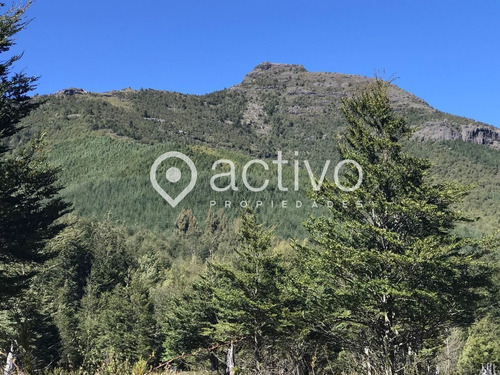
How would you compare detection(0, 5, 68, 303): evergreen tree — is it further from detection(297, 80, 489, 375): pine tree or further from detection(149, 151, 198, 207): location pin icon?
detection(149, 151, 198, 207): location pin icon

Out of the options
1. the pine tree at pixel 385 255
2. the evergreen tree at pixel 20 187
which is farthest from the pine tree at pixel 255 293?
the evergreen tree at pixel 20 187

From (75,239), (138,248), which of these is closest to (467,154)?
(138,248)

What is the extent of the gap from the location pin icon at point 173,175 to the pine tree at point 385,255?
111865mm

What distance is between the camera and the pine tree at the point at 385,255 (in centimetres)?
1086

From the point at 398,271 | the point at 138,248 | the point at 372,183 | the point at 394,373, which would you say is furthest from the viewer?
the point at 138,248

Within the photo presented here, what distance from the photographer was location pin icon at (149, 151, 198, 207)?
4901 inches

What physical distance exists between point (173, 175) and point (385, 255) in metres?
128

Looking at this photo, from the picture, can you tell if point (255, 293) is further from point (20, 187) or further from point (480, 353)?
point (480, 353)

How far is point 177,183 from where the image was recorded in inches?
5256

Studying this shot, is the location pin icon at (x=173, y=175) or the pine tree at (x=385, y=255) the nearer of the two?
the pine tree at (x=385, y=255)

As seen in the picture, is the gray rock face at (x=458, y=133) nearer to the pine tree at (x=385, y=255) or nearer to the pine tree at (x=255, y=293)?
the pine tree at (x=255, y=293)

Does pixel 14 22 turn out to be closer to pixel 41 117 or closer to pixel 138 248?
pixel 138 248

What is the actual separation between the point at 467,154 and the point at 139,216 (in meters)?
129

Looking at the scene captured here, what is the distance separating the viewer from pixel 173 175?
135m
